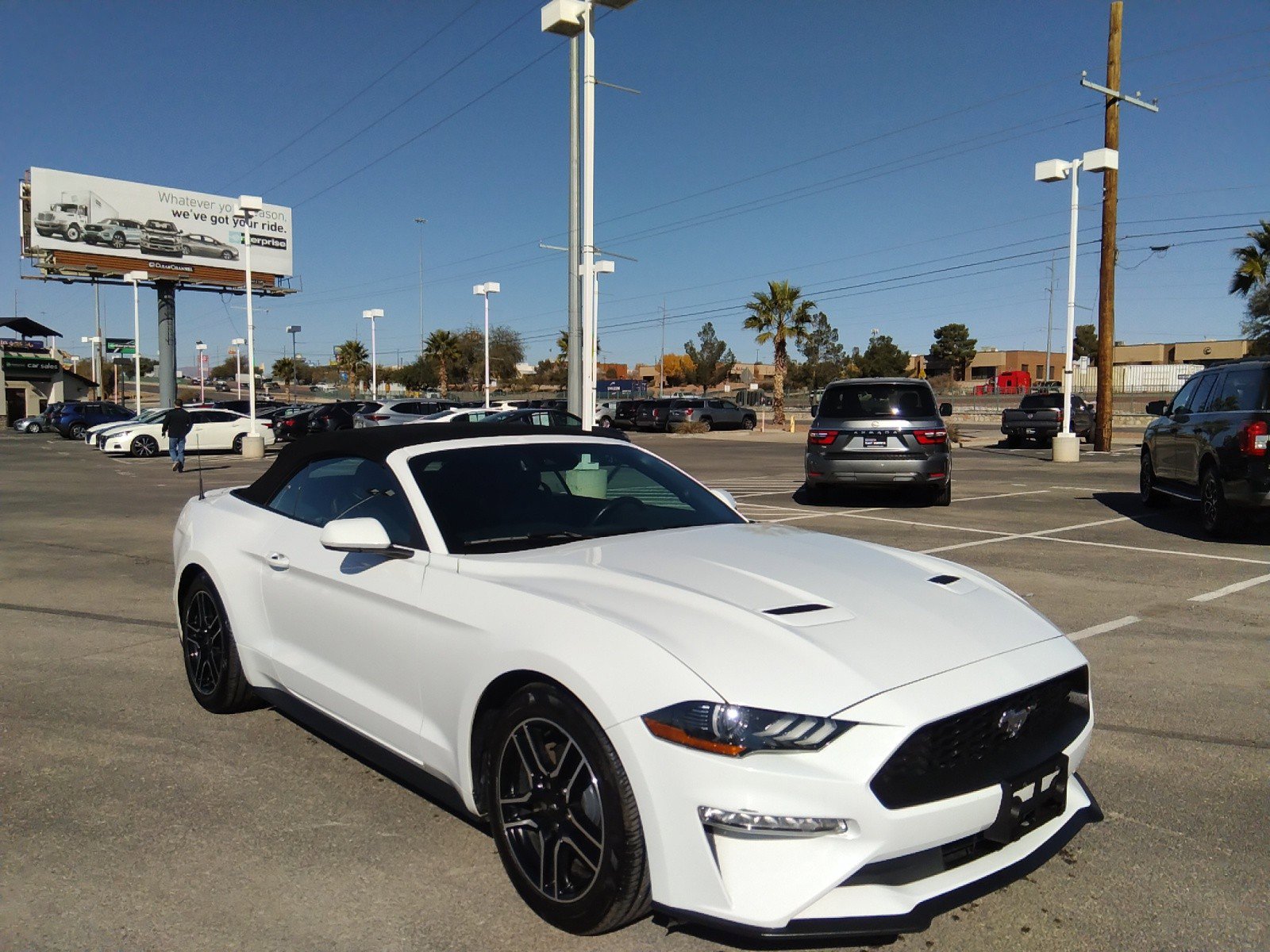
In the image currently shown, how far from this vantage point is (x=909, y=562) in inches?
149

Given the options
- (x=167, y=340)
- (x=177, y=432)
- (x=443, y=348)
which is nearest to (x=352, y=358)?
(x=443, y=348)

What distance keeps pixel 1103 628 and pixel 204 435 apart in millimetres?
28495

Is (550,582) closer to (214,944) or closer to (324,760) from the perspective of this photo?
(214,944)

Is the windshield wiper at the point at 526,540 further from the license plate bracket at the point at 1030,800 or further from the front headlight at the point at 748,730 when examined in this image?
the license plate bracket at the point at 1030,800

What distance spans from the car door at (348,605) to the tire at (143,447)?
94.6 feet

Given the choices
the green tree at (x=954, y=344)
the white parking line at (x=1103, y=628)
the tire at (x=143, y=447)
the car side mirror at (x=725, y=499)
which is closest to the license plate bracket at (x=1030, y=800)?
the car side mirror at (x=725, y=499)

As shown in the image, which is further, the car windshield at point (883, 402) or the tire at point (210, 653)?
the car windshield at point (883, 402)

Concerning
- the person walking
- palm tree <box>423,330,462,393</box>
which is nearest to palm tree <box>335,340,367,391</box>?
palm tree <box>423,330,462,393</box>

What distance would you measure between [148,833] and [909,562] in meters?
3.07

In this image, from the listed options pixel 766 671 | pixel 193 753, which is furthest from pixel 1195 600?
pixel 193 753

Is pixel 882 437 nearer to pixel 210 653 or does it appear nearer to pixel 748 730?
pixel 210 653

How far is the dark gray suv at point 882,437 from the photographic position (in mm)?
13414

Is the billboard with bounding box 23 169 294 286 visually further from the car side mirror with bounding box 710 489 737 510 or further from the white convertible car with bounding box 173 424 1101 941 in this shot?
the white convertible car with bounding box 173 424 1101 941

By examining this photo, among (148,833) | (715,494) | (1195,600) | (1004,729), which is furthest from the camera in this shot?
(1195,600)
